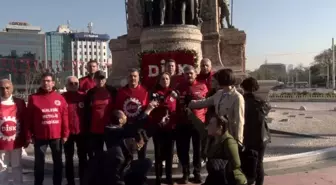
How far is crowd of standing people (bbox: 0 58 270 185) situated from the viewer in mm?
A: 4301

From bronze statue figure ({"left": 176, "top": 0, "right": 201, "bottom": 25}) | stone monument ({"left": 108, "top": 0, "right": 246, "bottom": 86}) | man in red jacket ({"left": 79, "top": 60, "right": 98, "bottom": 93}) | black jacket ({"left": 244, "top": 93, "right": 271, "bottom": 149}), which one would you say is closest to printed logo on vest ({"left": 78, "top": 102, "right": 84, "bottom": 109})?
man in red jacket ({"left": 79, "top": 60, "right": 98, "bottom": 93})

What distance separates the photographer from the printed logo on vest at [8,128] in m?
5.17

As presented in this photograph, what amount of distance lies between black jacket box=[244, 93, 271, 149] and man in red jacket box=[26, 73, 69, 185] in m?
2.50

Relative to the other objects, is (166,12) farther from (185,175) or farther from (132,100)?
(185,175)

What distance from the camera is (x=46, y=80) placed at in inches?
208

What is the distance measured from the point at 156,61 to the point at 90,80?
3530mm

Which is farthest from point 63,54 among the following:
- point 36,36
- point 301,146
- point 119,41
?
point 301,146

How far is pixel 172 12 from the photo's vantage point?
12.2 metres

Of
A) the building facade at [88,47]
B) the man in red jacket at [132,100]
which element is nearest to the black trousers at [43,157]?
the man in red jacket at [132,100]

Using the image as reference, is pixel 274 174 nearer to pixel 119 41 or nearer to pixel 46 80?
pixel 46 80

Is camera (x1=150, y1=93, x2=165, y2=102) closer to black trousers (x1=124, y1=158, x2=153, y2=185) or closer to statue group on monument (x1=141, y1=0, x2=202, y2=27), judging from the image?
black trousers (x1=124, y1=158, x2=153, y2=185)

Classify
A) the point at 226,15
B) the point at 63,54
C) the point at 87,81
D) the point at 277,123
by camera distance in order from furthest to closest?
the point at 63,54, the point at 226,15, the point at 277,123, the point at 87,81

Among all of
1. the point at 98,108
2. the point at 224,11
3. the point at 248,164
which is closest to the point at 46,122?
the point at 98,108

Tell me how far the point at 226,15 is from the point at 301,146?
297 inches
